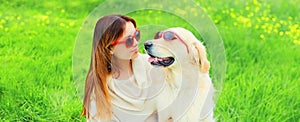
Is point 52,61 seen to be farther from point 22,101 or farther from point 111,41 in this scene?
point 111,41

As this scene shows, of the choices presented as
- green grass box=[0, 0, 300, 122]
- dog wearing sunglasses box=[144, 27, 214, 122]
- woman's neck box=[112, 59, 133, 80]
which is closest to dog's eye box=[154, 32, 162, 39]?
dog wearing sunglasses box=[144, 27, 214, 122]

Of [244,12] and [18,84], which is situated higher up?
[244,12]

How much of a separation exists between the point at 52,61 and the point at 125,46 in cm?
166

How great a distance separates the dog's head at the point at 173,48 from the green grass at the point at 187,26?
413mm

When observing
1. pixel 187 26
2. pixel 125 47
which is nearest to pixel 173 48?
pixel 125 47

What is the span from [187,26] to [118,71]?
0.91 meters

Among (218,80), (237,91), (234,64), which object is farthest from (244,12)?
(218,80)

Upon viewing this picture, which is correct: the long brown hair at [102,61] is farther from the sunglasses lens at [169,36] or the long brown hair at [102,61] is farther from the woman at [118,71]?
the sunglasses lens at [169,36]

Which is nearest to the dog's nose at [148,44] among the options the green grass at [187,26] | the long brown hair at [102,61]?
the long brown hair at [102,61]

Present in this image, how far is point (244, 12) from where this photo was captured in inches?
159

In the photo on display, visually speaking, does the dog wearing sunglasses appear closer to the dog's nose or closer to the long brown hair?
the dog's nose

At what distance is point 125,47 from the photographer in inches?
62.8

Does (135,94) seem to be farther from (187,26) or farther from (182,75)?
(187,26)

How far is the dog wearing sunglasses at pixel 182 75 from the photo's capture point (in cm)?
154
